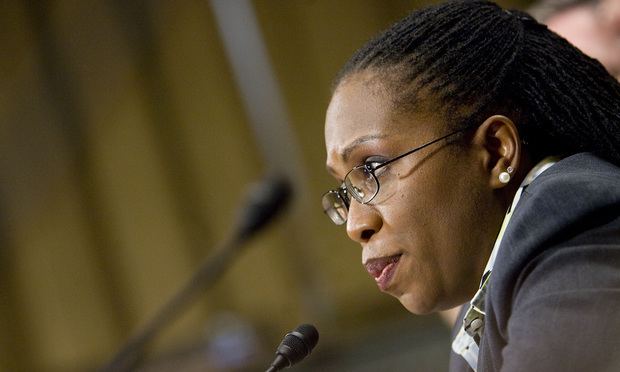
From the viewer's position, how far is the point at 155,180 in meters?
4.76

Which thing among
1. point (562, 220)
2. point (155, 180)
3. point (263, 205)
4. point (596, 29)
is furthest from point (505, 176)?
point (155, 180)

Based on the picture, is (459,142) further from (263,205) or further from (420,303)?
(263,205)

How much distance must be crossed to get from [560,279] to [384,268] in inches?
13.8

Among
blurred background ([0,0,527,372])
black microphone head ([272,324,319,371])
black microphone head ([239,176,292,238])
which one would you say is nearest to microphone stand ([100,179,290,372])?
black microphone head ([239,176,292,238])

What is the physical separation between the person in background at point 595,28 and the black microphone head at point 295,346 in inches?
54.5

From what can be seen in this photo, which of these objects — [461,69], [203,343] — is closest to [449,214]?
[461,69]

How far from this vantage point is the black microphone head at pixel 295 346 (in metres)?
1.49

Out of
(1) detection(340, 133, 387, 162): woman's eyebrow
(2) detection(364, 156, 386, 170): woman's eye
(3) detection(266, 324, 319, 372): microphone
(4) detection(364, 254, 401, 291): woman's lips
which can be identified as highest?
(1) detection(340, 133, 387, 162): woman's eyebrow

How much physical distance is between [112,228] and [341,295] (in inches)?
51.1

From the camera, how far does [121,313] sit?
4867mm

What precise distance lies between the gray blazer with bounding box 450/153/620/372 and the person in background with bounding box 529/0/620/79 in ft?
4.32

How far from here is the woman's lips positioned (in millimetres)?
1477

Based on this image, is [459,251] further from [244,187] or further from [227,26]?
[244,187]

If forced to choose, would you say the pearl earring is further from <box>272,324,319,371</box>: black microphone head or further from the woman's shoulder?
<box>272,324,319,371</box>: black microphone head
